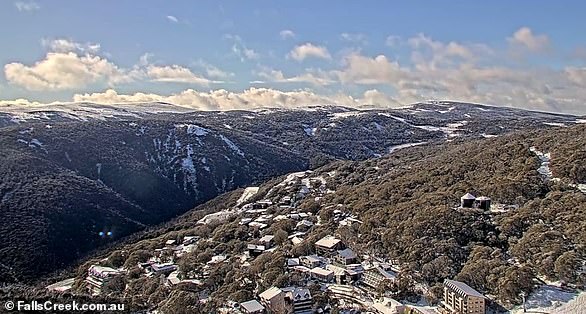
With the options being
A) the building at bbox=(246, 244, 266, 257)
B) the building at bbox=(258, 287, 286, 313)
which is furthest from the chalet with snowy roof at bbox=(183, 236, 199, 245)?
the building at bbox=(258, 287, 286, 313)

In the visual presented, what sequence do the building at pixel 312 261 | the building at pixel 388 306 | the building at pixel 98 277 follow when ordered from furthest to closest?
the building at pixel 98 277 < the building at pixel 312 261 < the building at pixel 388 306

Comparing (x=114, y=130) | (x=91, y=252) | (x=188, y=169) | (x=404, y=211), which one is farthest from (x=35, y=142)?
(x=404, y=211)

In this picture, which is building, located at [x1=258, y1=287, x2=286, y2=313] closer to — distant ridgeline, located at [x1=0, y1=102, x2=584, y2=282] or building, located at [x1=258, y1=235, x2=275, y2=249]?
building, located at [x1=258, y1=235, x2=275, y2=249]

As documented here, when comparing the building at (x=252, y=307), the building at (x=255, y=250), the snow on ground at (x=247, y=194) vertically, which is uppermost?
the building at (x=252, y=307)

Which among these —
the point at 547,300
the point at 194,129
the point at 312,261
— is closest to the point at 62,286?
the point at 312,261

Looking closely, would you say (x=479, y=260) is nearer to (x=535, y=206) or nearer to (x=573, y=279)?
(x=573, y=279)

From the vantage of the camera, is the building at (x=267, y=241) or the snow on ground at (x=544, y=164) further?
the building at (x=267, y=241)

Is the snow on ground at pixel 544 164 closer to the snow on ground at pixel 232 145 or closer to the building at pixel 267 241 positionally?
the building at pixel 267 241

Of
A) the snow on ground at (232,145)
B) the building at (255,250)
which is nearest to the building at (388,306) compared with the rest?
the building at (255,250)
